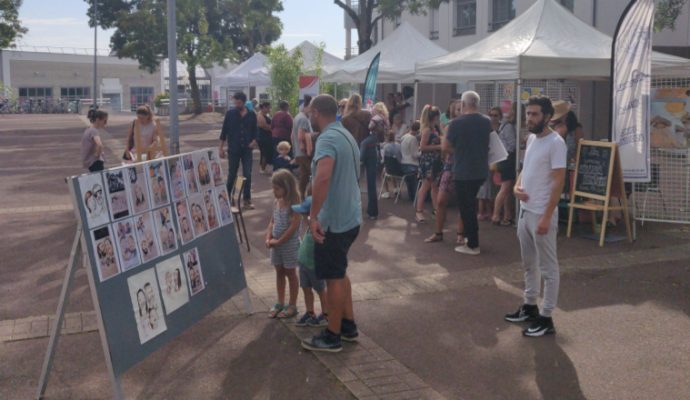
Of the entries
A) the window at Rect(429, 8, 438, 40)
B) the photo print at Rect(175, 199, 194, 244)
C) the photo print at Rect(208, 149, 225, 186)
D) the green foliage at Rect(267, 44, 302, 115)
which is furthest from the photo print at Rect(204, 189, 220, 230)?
the window at Rect(429, 8, 438, 40)

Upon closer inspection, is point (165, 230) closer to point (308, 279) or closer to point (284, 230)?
point (284, 230)

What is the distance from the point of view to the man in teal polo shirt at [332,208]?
523 centimetres

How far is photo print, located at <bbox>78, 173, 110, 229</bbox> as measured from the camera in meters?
4.39

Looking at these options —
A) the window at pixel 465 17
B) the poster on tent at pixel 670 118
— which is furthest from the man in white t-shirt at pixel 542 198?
the window at pixel 465 17

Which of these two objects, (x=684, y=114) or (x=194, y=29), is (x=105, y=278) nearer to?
(x=684, y=114)

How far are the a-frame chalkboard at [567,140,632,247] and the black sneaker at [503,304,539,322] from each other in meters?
3.26

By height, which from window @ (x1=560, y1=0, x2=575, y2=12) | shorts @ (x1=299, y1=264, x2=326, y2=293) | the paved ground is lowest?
the paved ground

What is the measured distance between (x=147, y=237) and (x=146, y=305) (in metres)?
0.45

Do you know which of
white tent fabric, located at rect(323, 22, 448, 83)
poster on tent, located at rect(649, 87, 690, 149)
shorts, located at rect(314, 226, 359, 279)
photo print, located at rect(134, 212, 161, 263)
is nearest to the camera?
photo print, located at rect(134, 212, 161, 263)

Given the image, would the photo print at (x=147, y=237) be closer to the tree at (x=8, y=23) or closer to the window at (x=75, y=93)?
the tree at (x=8, y=23)

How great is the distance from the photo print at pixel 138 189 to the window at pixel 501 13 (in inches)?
949

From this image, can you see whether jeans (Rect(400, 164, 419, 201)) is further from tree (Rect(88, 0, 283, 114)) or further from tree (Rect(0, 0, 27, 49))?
tree (Rect(88, 0, 283, 114))

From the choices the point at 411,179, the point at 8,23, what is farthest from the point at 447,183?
the point at 8,23

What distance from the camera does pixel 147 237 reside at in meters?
5.00
